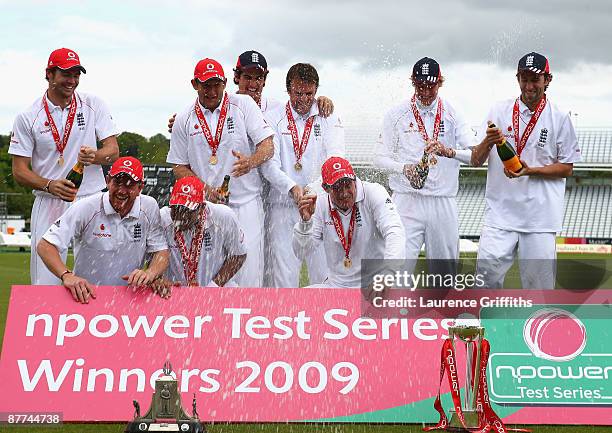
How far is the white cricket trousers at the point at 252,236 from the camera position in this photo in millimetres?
8156

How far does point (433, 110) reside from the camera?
354 inches

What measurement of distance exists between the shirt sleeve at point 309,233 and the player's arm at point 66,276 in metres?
1.99

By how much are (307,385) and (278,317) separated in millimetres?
538

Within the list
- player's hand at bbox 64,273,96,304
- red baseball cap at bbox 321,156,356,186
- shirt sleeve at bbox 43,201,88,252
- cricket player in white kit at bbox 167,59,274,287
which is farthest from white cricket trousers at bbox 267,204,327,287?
player's hand at bbox 64,273,96,304

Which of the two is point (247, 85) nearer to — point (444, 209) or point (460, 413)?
point (444, 209)

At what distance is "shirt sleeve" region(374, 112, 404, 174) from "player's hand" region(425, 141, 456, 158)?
0.35 m

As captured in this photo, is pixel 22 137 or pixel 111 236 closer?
pixel 111 236

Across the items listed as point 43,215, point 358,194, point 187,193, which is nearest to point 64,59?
point 43,215

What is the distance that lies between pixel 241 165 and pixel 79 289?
220 centimetres

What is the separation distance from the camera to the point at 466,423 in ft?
18.3

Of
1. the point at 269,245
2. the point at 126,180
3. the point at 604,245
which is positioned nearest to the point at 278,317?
the point at 126,180

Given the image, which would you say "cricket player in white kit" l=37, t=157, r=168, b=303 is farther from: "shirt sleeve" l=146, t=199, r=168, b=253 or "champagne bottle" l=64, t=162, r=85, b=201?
"champagne bottle" l=64, t=162, r=85, b=201

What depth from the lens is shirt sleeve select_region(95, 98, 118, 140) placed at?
8.20m

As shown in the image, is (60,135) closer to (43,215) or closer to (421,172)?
(43,215)
